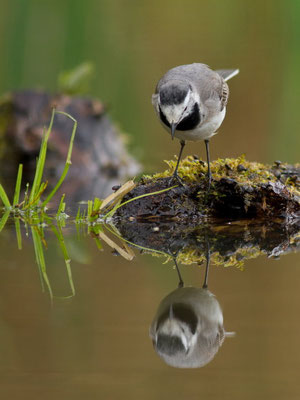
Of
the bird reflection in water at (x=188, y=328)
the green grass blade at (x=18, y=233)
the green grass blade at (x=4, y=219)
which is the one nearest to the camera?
the bird reflection in water at (x=188, y=328)

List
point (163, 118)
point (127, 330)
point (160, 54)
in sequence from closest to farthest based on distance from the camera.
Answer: point (127, 330) → point (163, 118) → point (160, 54)

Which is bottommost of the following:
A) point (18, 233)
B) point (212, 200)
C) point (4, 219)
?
point (18, 233)

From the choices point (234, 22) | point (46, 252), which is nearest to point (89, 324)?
point (46, 252)

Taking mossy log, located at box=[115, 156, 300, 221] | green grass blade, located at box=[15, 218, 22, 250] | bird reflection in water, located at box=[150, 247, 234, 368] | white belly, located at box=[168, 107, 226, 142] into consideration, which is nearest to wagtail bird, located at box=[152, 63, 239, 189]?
white belly, located at box=[168, 107, 226, 142]

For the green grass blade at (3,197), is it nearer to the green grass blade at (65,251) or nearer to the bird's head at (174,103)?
the green grass blade at (65,251)

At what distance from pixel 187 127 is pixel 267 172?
0.86 meters

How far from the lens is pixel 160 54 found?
52.3 feet

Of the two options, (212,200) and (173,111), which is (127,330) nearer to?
(173,111)

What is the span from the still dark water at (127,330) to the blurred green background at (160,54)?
579 centimetres

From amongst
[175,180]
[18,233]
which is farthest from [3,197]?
[175,180]

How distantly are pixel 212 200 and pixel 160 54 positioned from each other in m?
10.3

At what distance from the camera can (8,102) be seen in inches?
437

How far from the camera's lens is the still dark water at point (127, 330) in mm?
2811

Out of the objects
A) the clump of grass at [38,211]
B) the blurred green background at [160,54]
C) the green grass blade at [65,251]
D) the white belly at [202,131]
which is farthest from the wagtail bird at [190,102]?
the blurred green background at [160,54]
